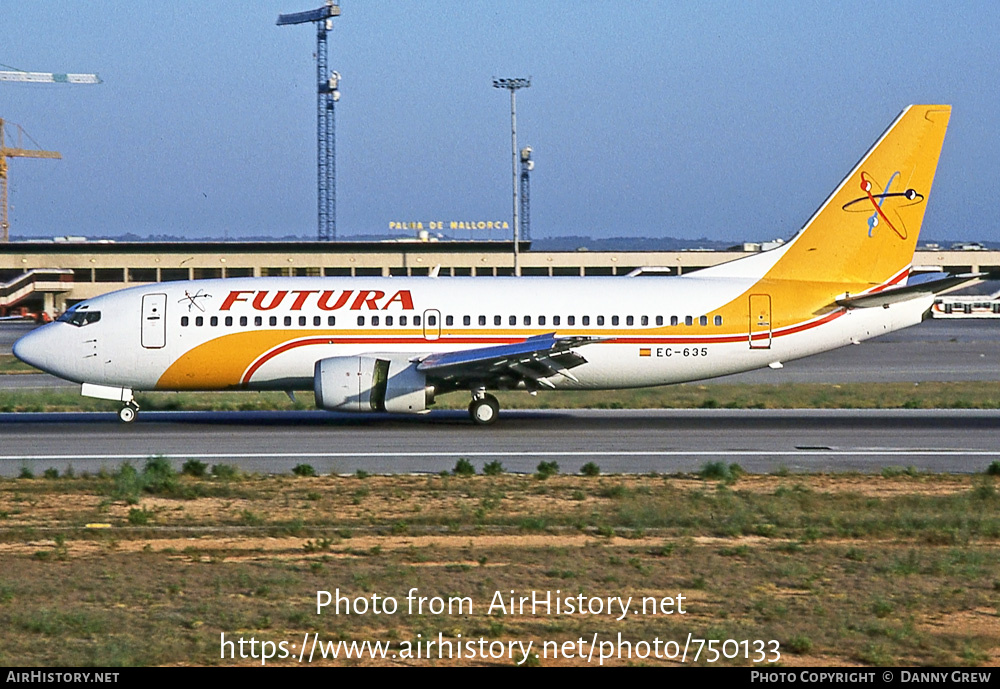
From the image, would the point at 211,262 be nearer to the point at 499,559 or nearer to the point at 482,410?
the point at 482,410

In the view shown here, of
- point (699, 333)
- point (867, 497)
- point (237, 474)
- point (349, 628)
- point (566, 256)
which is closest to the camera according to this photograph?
point (349, 628)

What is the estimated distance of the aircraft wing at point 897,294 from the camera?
2852 centimetres

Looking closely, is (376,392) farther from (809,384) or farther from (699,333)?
(809,384)

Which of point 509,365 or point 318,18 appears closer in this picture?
point 509,365

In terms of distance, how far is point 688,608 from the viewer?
1169 cm

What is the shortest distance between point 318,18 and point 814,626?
376ft

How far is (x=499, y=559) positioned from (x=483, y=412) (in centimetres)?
1507

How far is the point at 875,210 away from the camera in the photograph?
30375 mm

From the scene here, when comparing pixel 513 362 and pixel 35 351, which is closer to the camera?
pixel 513 362

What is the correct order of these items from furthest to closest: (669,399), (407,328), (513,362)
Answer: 1. (669,399)
2. (407,328)
3. (513,362)

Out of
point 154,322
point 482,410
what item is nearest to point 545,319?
point 482,410

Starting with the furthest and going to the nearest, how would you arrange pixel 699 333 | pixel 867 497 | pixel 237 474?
pixel 699 333, pixel 237 474, pixel 867 497

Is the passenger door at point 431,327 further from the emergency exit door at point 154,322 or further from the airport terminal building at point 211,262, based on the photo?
the airport terminal building at point 211,262

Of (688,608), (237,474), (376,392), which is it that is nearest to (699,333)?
(376,392)
